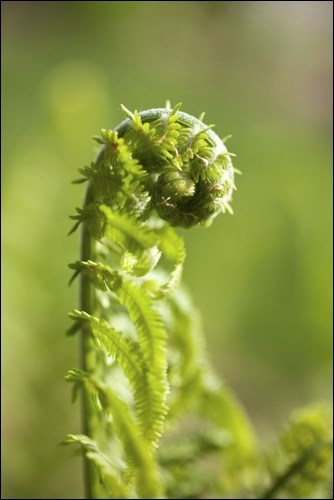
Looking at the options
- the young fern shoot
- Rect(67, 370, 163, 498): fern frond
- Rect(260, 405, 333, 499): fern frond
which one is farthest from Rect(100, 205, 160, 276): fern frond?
Rect(260, 405, 333, 499): fern frond

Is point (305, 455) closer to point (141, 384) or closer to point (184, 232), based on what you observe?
point (141, 384)

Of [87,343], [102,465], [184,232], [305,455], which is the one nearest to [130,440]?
[102,465]

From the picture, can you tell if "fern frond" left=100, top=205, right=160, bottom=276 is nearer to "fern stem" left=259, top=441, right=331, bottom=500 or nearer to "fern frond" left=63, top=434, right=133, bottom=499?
"fern frond" left=63, top=434, right=133, bottom=499

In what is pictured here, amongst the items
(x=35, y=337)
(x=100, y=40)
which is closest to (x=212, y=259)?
(x=35, y=337)

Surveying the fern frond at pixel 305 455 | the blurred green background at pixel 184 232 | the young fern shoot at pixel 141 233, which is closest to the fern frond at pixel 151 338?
the young fern shoot at pixel 141 233

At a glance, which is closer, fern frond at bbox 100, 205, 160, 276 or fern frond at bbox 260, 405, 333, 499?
fern frond at bbox 100, 205, 160, 276
